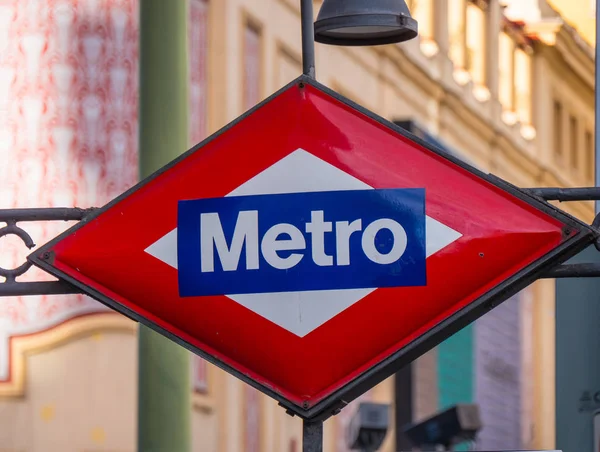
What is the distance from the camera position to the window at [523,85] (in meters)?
37.6

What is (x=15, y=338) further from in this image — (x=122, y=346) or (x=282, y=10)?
(x=282, y=10)

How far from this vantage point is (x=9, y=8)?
Result: 16375 mm

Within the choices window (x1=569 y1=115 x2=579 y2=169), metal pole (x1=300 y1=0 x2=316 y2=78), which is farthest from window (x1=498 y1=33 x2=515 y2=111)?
metal pole (x1=300 y1=0 x2=316 y2=78)

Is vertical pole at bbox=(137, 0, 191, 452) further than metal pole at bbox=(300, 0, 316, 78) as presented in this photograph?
Yes

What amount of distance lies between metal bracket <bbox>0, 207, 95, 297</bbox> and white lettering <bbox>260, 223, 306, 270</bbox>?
55 centimetres

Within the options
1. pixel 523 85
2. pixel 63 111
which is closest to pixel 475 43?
pixel 523 85

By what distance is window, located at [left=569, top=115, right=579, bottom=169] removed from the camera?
42.4 meters

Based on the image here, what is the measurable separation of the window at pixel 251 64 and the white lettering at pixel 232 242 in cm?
1480

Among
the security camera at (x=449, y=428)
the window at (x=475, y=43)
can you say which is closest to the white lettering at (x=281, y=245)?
the security camera at (x=449, y=428)

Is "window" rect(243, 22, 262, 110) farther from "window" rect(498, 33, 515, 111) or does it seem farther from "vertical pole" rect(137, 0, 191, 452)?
"window" rect(498, 33, 515, 111)

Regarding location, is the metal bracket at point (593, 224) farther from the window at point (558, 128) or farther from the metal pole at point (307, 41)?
the window at point (558, 128)

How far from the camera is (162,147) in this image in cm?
786

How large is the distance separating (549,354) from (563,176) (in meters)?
4.95

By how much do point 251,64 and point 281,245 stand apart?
15.3 meters
